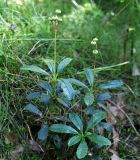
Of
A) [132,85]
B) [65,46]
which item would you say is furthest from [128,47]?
[65,46]

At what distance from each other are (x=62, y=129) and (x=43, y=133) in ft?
0.30

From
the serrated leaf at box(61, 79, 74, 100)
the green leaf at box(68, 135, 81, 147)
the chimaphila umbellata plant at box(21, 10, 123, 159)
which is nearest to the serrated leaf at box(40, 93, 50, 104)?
the chimaphila umbellata plant at box(21, 10, 123, 159)

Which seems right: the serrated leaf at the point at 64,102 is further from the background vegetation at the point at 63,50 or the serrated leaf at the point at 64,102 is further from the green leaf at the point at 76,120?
the background vegetation at the point at 63,50

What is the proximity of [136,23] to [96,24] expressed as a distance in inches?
13.1

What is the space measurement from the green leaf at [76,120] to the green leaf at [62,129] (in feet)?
0.10

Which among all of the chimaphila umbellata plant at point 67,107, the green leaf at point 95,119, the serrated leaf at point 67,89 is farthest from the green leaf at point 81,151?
the serrated leaf at point 67,89

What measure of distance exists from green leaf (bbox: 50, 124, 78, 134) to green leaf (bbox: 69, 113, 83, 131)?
0.10ft

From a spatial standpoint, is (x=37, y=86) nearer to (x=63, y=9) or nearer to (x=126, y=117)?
(x=126, y=117)

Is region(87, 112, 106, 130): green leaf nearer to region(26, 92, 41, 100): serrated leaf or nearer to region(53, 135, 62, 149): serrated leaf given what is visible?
region(53, 135, 62, 149): serrated leaf

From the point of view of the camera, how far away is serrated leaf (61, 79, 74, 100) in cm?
159

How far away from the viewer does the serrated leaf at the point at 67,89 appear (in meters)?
1.59

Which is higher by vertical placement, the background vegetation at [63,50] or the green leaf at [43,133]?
the background vegetation at [63,50]

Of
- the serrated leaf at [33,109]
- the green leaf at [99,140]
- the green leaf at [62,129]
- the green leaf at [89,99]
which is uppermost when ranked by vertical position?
the green leaf at [89,99]

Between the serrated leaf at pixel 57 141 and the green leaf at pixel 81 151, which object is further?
the serrated leaf at pixel 57 141
